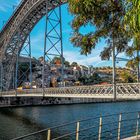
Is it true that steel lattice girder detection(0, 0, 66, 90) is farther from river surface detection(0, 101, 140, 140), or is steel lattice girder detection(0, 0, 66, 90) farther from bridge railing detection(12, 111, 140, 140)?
bridge railing detection(12, 111, 140, 140)

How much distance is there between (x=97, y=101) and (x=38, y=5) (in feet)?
167

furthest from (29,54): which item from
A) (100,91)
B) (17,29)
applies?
(100,91)

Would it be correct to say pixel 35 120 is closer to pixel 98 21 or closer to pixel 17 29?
pixel 17 29

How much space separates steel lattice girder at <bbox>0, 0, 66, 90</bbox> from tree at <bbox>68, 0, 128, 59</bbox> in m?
34.8

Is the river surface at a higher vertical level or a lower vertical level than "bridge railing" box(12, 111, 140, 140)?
lower

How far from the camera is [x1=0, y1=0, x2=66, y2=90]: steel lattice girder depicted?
5595 centimetres

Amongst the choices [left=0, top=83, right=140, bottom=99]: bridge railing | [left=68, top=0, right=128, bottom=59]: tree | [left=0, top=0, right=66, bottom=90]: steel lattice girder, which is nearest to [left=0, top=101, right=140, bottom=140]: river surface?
[left=0, top=83, right=140, bottom=99]: bridge railing

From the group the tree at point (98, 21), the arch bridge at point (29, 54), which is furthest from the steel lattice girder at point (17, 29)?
the tree at point (98, 21)

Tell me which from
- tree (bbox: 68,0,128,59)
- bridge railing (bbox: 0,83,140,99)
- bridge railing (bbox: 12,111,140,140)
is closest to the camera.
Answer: tree (bbox: 68,0,128,59)

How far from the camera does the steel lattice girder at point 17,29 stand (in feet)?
184

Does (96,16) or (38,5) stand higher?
(38,5)

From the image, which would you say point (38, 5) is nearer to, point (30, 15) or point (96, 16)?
point (30, 15)

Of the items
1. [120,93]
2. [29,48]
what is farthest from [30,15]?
[120,93]

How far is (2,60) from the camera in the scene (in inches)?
3113
